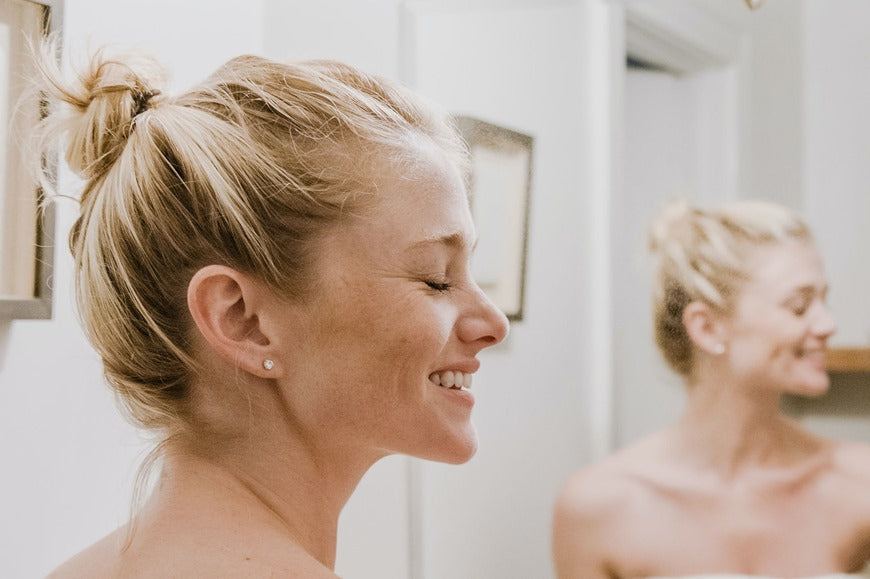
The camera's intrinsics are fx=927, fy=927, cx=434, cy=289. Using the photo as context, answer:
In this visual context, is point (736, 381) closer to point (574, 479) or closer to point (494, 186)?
point (574, 479)

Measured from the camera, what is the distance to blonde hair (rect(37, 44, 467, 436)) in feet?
2.11

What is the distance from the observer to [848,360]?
1068 millimetres

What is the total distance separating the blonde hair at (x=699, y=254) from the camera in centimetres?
112

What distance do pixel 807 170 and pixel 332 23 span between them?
637 mm

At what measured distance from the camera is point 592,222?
1174 mm

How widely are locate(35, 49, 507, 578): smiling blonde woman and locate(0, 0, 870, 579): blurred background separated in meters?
0.33

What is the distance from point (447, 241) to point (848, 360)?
604 mm

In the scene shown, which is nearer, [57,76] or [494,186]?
[57,76]

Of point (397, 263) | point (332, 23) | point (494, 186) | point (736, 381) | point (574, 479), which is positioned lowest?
point (574, 479)

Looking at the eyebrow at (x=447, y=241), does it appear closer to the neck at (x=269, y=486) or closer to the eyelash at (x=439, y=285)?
the eyelash at (x=439, y=285)

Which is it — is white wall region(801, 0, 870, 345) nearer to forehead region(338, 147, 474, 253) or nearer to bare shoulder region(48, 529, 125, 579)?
forehead region(338, 147, 474, 253)

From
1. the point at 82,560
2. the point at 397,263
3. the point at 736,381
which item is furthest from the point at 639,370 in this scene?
the point at 82,560

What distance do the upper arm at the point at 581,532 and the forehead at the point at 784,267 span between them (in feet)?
1.06

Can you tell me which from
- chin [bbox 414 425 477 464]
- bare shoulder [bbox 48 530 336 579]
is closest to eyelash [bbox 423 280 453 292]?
chin [bbox 414 425 477 464]
